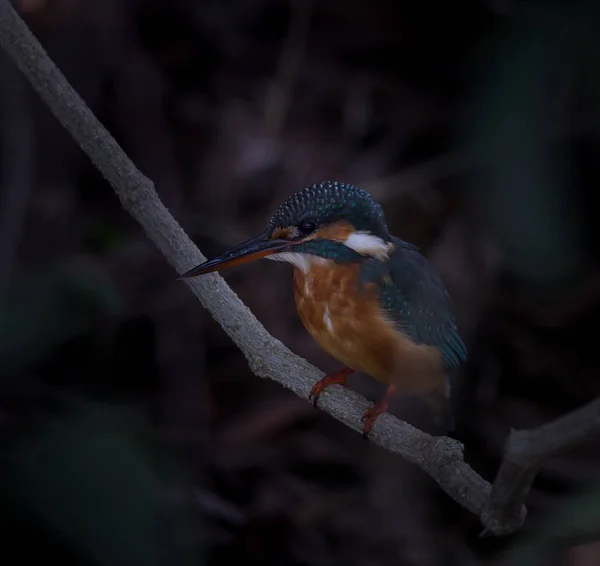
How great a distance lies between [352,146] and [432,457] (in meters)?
1.09

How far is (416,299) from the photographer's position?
1.01 meters

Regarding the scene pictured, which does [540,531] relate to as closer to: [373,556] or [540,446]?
[540,446]

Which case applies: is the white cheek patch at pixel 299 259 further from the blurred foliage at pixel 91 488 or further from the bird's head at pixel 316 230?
the blurred foliage at pixel 91 488

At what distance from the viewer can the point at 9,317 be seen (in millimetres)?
1295

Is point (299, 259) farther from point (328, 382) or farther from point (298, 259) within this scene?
point (328, 382)

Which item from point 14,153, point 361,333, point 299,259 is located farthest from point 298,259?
point 14,153

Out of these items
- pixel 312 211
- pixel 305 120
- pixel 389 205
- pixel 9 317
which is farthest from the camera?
pixel 305 120

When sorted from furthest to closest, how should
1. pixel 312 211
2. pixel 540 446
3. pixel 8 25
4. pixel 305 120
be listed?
pixel 305 120
pixel 8 25
pixel 312 211
pixel 540 446

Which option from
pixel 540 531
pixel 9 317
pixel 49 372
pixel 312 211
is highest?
Answer: pixel 312 211

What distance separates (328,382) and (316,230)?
0.25 meters

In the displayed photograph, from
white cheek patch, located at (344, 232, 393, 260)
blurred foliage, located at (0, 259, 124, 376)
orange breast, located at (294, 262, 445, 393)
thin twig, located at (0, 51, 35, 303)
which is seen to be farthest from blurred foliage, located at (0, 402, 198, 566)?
thin twig, located at (0, 51, 35, 303)

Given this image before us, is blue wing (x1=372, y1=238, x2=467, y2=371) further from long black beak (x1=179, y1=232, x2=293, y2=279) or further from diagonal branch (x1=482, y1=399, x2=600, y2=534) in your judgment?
diagonal branch (x1=482, y1=399, x2=600, y2=534)

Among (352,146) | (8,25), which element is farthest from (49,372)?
(352,146)

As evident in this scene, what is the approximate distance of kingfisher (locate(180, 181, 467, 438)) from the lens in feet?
3.15
